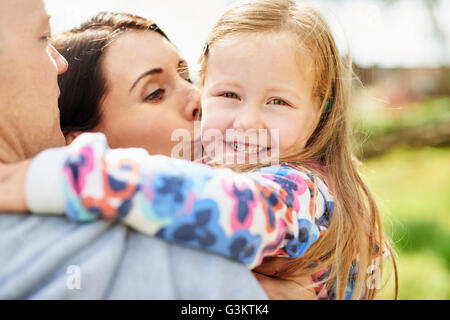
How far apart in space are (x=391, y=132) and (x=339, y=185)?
10.3 m

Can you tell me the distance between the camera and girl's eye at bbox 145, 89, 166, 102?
1935 millimetres

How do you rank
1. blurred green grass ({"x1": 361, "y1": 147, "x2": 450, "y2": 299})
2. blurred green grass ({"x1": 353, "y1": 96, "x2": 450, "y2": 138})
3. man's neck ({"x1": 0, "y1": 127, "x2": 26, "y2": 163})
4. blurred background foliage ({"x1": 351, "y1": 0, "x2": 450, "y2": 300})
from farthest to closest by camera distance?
blurred green grass ({"x1": 353, "y1": 96, "x2": 450, "y2": 138}), blurred green grass ({"x1": 361, "y1": 147, "x2": 450, "y2": 299}), blurred background foliage ({"x1": 351, "y1": 0, "x2": 450, "y2": 300}), man's neck ({"x1": 0, "y1": 127, "x2": 26, "y2": 163})

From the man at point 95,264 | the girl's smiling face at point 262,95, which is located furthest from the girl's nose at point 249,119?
the man at point 95,264

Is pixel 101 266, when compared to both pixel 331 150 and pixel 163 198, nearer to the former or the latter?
pixel 163 198

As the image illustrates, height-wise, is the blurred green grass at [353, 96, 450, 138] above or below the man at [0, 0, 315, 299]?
below

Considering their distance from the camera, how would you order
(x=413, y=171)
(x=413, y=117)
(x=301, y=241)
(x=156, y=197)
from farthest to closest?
(x=413, y=117)
(x=413, y=171)
(x=301, y=241)
(x=156, y=197)

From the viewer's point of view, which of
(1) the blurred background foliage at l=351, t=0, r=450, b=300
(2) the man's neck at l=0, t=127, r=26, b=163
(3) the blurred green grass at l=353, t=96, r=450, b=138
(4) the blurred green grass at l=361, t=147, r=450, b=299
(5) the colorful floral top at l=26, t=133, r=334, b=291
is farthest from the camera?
(3) the blurred green grass at l=353, t=96, r=450, b=138

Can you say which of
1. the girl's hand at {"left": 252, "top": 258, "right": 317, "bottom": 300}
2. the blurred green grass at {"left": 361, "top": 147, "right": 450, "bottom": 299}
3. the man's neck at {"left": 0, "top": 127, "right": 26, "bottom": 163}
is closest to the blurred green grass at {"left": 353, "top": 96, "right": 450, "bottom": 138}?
the blurred green grass at {"left": 361, "top": 147, "right": 450, "bottom": 299}

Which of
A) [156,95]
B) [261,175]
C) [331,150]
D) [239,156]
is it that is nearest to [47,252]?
[261,175]

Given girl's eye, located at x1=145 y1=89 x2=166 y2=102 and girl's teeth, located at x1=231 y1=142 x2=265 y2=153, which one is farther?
girl's eye, located at x1=145 y1=89 x2=166 y2=102

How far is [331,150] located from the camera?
1.82m

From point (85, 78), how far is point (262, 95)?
0.81 metres

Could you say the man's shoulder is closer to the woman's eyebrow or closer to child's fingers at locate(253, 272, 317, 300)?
child's fingers at locate(253, 272, 317, 300)

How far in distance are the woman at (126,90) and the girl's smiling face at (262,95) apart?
0.92 feet
